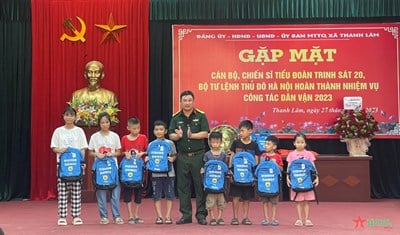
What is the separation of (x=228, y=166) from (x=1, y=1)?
4.53 metres

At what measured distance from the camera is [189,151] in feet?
18.4

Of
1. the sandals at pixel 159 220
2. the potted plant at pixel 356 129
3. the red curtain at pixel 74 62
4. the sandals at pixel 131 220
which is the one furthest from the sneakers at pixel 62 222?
the potted plant at pixel 356 129

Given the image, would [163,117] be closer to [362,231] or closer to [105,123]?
[105,123]

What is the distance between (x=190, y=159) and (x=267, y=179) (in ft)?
2.56

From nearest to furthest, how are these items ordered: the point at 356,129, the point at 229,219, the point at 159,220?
the point at 159,220 → the point at 229,219 → the point at 356,129

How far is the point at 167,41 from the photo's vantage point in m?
8.26

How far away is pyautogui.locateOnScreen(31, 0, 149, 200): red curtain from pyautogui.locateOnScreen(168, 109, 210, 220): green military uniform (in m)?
2.45

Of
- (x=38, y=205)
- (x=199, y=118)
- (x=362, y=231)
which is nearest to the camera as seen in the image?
(x=362, y=231)

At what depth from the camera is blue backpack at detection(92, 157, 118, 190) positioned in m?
5.59

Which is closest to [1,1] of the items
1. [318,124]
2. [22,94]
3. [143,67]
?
[22,94]

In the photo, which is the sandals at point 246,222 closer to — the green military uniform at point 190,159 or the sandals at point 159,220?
the green military uniform at point 190,159

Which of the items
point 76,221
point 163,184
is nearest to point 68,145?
point 76,221

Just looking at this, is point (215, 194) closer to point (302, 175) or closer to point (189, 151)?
point (189, 151)

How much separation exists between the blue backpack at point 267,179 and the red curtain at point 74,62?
2857mm
